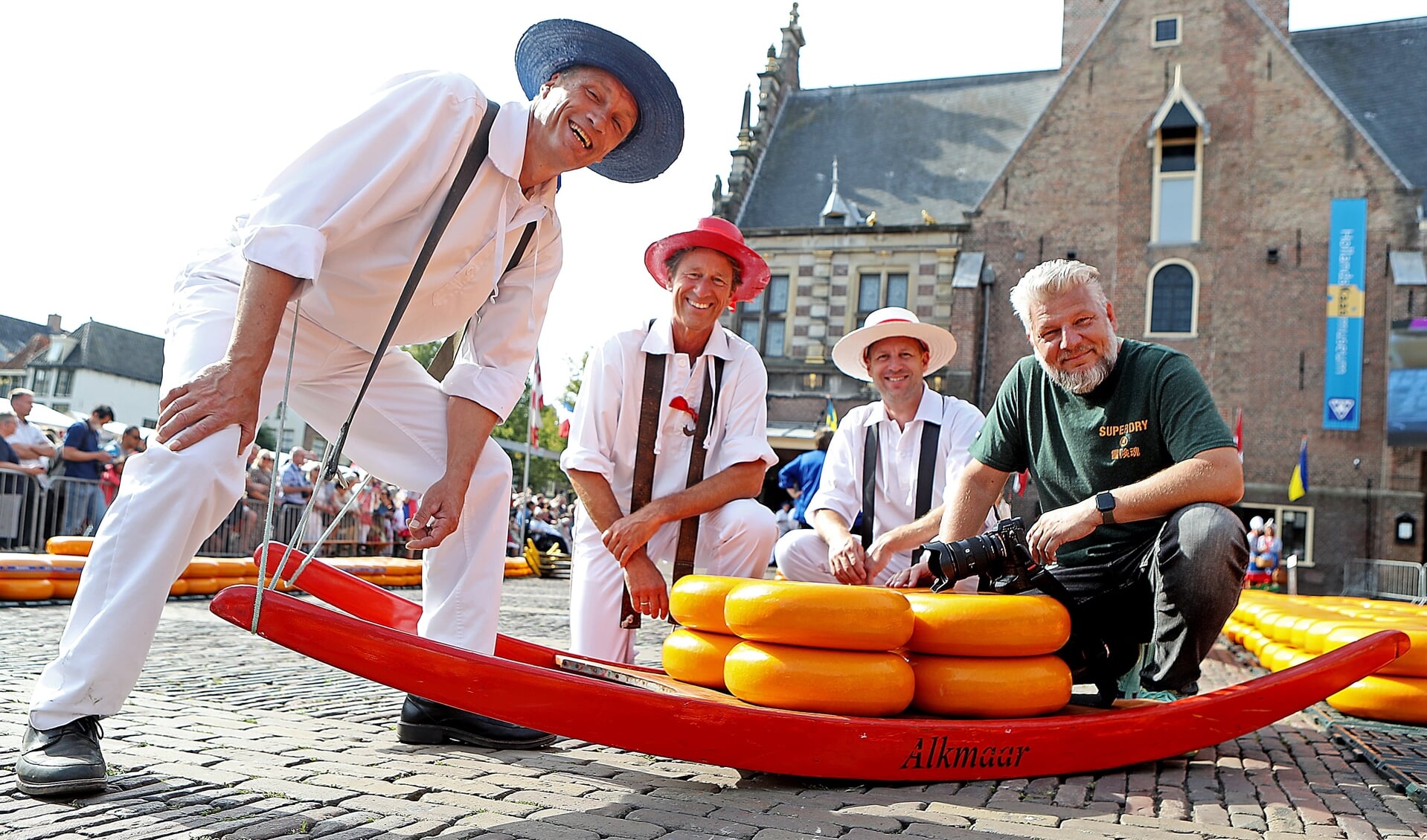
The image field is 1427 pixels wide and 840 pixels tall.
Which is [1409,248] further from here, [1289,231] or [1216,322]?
[1216,322]

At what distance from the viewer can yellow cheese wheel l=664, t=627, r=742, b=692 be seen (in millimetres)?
3029

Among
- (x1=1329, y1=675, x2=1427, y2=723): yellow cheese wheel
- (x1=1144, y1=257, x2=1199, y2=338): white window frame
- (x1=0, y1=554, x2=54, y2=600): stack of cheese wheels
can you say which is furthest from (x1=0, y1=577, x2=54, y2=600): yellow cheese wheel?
(x1=1144, y1=257, x2=1199, y2=338): white window frame

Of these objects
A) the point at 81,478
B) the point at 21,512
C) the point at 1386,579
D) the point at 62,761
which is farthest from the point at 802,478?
the point at 1386,579

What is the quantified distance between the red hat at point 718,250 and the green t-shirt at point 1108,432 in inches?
47.2

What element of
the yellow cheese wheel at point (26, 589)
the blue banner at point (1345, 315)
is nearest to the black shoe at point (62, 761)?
the yellow cheese wheel at point (26, 589)

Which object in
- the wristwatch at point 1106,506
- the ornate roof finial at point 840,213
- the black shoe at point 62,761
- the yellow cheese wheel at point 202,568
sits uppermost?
the ornate roof finial at point 840,213

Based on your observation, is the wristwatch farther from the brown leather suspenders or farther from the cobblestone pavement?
the brown leather suspenders

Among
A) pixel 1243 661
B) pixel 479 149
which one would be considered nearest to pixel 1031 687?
pixel 479 149

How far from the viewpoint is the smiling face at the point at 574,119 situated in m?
3.06

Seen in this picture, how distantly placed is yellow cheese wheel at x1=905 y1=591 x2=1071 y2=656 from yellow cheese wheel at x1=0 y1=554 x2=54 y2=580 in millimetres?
7707

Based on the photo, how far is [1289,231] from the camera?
2322 cm

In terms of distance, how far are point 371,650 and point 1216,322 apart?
2464 cm

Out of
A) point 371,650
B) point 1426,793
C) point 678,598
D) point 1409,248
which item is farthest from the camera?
point 1409,248

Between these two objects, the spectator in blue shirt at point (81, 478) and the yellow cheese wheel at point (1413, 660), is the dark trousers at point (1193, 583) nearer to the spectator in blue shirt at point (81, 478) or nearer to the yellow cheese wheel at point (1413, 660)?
the yellow cheese wheel at point (1413, 660)
